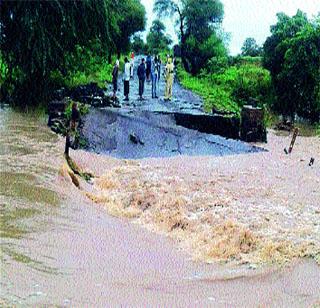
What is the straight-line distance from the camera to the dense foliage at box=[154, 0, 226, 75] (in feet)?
132

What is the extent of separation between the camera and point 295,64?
87.0 ft

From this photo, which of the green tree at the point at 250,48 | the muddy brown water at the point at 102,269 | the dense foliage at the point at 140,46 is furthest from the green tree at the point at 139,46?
the muddy brown water at the point at 102,269

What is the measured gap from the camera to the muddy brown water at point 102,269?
265 inches

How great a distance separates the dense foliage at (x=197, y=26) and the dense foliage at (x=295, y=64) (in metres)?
9.99

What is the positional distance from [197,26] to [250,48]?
40.3 feet

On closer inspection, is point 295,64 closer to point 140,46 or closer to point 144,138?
point 144,138

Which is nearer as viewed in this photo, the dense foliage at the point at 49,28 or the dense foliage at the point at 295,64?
the dense foliage at the point at 49,28

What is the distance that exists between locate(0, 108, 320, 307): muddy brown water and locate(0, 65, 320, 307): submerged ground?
0.07ft

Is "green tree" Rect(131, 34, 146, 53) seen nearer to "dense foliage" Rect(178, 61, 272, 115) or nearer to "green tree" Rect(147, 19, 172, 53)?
"green tree" Rect(147, 19, 172, 53)

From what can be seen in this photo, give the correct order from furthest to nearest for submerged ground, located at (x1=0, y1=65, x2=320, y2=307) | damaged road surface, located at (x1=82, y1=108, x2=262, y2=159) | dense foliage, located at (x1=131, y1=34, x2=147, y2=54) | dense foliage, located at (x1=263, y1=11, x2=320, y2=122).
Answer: dense foliage, located at (x1=131, y1=34, x2=147, y2=54) → dense foliage, located at (x1=263, y1=11, x2=320, y2=122) → damaged road surface, located at (x1=82, y1=108, x2=262, y2=159) → submerged ground, located at (x1=0, y1=65, x2=320, y2=307)

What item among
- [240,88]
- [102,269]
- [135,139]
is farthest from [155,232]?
[240,88]

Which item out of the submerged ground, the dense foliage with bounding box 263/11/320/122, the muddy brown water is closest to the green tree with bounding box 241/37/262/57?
the dense foliage with bounding box 263/11/320/122

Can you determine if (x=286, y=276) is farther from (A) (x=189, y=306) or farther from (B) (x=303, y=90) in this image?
(B) (x=303, y=90)

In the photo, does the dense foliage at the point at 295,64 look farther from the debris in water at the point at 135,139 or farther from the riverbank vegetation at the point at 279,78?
the debris in water at the point at 135,139
